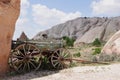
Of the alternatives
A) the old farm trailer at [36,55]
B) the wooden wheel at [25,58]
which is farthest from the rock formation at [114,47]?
the wooden wheel at [25,58]

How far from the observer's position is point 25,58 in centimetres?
1557

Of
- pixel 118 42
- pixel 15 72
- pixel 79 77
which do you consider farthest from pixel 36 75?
pixel 118 42

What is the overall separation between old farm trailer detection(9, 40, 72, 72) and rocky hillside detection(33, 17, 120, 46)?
1355 inches

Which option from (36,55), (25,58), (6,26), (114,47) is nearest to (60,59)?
(36,55)

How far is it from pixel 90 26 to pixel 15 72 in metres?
47.6

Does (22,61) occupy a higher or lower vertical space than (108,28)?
lower

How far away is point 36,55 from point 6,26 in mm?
2530

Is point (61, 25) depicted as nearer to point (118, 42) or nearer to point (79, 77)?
point (118, 42)

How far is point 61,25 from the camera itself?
220 ft

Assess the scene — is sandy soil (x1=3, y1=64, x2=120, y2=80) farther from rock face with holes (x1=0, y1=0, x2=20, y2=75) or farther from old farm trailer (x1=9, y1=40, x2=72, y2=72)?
rock face with holes (x1=0, y1=0, x2=20, y2=75)

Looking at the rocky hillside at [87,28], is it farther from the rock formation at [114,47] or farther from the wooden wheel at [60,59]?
the wooden wheel at [60,59]

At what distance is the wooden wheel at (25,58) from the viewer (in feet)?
50.5

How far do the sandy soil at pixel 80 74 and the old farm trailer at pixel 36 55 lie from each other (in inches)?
26.0

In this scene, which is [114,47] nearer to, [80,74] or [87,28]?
[80,74]
